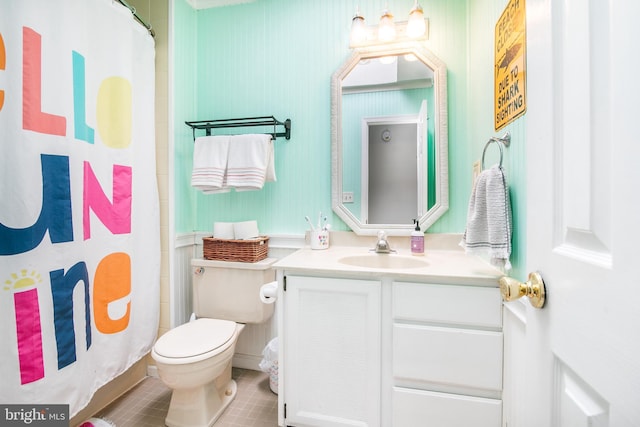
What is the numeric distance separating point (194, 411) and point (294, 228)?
1037 millimetres

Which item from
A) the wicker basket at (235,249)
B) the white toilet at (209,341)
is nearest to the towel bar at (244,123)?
the wicker basket at (235,249)

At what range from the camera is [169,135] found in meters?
1.71

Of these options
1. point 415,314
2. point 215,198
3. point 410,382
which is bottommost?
point 410,382

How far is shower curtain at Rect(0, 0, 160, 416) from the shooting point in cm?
99

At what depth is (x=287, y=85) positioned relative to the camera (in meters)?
1.78

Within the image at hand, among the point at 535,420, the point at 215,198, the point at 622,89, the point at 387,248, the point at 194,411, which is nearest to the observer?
the point at 622,89

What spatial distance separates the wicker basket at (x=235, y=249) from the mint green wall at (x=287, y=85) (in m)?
0.19

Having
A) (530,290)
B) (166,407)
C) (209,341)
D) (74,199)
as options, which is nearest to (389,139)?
(530,290)

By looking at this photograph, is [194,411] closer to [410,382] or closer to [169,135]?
[410,382]

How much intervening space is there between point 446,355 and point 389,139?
3.67 feet

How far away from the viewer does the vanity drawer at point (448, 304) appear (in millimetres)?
1024

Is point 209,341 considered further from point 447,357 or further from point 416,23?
point 416,23

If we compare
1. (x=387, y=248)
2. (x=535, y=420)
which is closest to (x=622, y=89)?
(x=535, y=420)

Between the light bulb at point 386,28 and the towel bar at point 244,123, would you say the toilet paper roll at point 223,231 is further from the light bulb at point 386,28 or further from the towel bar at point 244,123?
the light bulb at point 386,28
